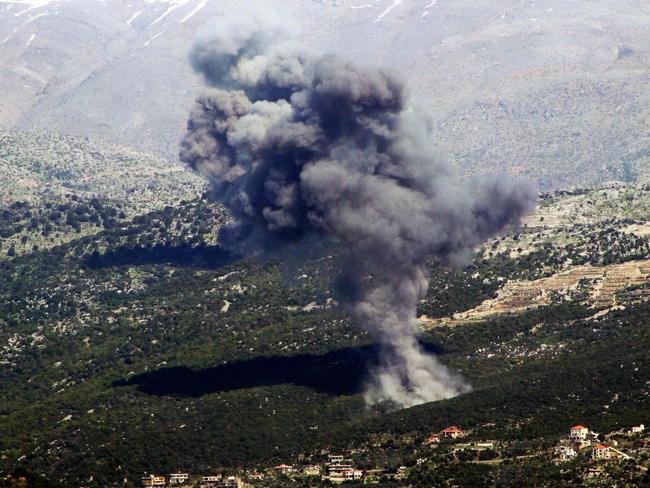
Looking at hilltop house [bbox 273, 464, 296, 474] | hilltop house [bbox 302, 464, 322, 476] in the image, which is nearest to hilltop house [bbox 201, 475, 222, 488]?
hilltop house [bbox 273, 464, 296, 474]

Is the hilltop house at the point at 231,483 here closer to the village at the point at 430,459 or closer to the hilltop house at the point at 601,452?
the village at the point at 430,459

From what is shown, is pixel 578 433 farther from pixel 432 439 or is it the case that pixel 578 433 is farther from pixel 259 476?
pixel 259 476

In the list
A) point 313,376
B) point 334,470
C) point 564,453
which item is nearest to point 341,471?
point 334,470

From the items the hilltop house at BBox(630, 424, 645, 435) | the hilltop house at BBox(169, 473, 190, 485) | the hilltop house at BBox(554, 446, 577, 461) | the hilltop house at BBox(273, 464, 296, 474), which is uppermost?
the hilltop house at BBox(554, 446, 577, 461)

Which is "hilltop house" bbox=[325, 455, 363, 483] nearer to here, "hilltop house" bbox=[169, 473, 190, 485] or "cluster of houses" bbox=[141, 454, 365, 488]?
"cluster of houses" bbox=[141, 454, 365, 488]

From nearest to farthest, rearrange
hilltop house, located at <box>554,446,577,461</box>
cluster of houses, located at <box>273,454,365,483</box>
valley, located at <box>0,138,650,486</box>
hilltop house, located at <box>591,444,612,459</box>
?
hilltop house, located at <box>591,444,612,459</box>
hilltop house, located at <box>554,446,577,461</box>
cluster of houses, located at <box>273,454,365,483</box>
valley, located at <box>0,138,650,486</box>

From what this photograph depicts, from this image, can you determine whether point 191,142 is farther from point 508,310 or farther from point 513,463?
point 513,463

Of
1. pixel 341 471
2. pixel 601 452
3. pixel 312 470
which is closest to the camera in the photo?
pixel 601 452

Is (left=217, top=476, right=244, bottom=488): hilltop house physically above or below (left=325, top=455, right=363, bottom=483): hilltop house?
above

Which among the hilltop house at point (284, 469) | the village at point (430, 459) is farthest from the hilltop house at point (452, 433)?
the hilltop house at point (284, 469)
